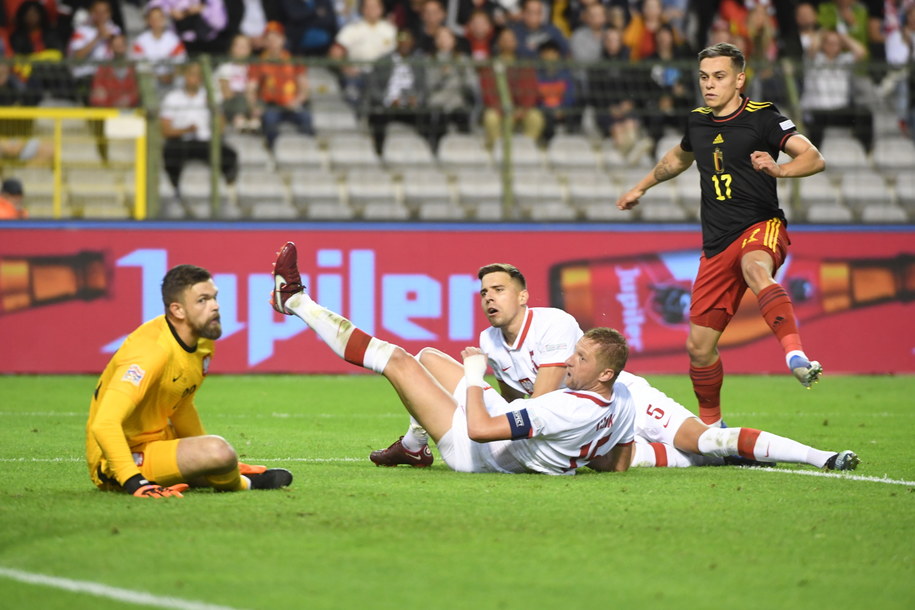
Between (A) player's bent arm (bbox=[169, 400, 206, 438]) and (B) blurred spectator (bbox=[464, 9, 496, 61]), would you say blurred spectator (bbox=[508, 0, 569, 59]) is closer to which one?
(B) blurred spectator (bbox=[464, 9, 496, 61])

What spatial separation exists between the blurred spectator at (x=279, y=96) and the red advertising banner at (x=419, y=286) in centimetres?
167

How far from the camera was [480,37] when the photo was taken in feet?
53.7

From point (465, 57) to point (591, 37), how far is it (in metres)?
1.73

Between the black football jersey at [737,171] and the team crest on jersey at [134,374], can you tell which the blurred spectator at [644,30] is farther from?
the team crest on jersey at [134,374]

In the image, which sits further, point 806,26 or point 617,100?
point 806,26

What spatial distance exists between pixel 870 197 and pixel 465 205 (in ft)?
15.2

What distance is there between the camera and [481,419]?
6316 mm

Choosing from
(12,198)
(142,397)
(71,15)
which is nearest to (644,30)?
(71,15)

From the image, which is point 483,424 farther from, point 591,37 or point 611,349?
point 591,37

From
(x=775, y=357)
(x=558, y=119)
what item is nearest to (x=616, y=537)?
(x=775, y=357)

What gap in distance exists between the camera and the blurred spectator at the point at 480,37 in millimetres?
16328

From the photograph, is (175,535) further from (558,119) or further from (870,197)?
(870,197)

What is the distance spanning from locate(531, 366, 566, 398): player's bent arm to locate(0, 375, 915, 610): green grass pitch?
1.62ft

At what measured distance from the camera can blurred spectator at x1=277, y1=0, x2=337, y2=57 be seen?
16375 mm
